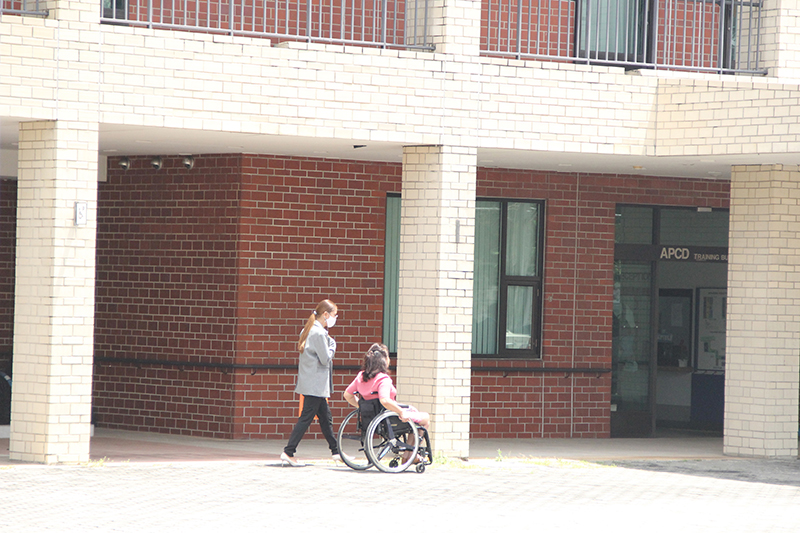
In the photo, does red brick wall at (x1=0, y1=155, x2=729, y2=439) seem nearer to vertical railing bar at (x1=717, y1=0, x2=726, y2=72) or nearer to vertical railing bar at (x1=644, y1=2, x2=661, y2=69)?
vertical railing bar at (x1=644, y1=2, x2=661, y2=69)

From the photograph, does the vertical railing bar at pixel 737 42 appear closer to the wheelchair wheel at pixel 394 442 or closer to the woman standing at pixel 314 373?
the woman standing at pixel 314 373

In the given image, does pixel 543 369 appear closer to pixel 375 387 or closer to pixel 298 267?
pixel 298 267

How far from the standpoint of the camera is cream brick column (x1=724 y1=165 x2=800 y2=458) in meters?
13.8

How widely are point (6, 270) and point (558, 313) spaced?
7568mm

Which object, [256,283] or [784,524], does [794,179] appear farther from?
[256,283]

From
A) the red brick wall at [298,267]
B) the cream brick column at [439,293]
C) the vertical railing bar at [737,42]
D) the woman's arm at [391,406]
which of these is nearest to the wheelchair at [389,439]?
the woman's arm at [391,406]

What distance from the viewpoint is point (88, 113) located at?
37.1ft

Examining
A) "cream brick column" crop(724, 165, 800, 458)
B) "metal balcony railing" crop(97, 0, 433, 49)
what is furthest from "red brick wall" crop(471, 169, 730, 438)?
"metal balcony railing" crop(97, 0, 433, 49)

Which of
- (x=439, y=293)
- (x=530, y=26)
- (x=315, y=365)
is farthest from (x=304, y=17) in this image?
(x=315, y=365)

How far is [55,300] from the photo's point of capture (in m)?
11.2

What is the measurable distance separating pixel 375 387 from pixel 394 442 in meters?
0.56

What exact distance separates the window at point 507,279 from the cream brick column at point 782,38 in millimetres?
3643

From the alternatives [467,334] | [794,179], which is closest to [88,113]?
[467,334]

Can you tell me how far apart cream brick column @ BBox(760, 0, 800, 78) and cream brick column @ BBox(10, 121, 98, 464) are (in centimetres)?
788
